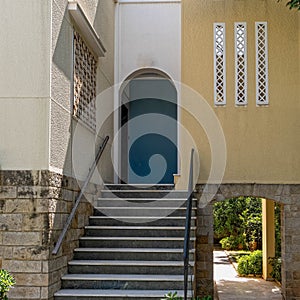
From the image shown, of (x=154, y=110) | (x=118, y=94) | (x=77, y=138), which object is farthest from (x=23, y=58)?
(x=154, y=110)

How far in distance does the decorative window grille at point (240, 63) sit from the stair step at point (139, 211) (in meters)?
2.46

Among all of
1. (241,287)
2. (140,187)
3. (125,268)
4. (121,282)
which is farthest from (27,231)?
(241,287)

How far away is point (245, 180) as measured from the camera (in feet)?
31.1

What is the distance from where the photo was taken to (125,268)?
6.90 meters

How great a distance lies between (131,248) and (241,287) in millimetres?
4854

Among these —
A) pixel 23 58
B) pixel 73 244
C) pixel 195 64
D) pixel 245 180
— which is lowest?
pixel 73 244

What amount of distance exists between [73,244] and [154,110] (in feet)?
19.4

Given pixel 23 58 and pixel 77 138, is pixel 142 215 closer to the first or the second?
pixel 77 138

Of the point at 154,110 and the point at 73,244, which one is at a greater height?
the point at 154,110

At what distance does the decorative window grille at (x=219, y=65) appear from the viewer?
9.65 metres

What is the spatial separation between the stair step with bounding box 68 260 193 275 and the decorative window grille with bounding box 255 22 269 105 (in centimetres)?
386

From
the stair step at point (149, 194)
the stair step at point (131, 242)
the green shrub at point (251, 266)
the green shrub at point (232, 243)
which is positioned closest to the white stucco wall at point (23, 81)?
the stair step at point (131, 242)

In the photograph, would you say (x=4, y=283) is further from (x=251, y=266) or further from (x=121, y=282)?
(x=251, y=266)

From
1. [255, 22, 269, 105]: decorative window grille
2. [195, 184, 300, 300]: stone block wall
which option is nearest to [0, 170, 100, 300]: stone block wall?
[195, 184, 300, 300]: stone block wall
